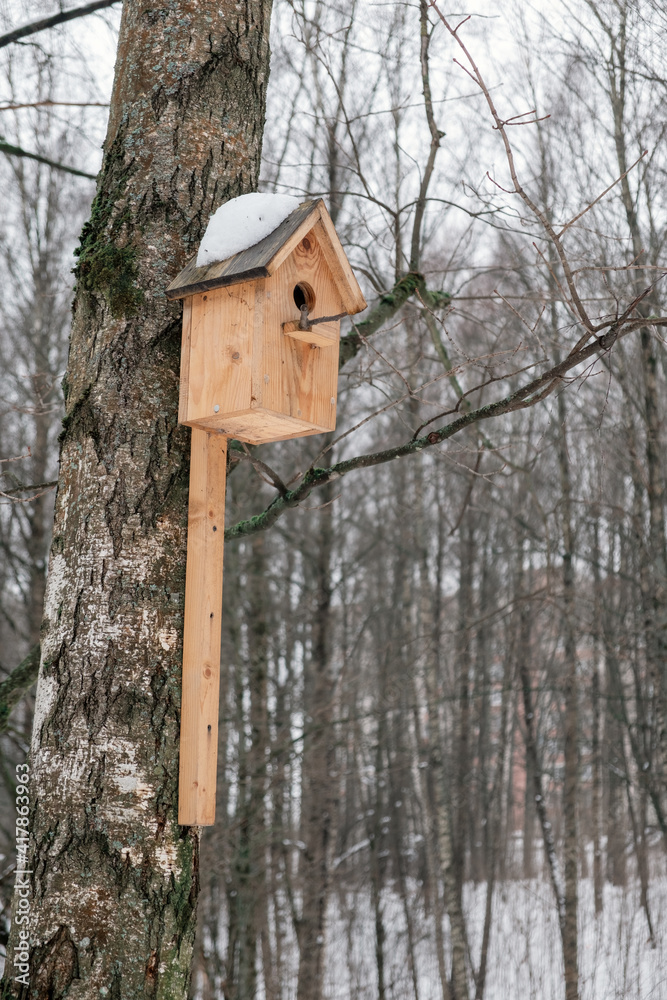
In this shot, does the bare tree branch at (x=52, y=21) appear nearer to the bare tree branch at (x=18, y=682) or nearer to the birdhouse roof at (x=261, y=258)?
the birdhouse roof at (x=261, y=258)

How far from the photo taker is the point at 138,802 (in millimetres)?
1755

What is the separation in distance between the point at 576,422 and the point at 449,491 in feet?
Result: 10.7

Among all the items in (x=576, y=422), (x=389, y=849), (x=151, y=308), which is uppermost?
(x=576, y=422)

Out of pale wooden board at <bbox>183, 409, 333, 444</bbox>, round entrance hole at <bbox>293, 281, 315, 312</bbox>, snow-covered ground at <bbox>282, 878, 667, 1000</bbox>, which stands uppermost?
round entrance hole at <bbox>293, 281, 315, 312</bbox>

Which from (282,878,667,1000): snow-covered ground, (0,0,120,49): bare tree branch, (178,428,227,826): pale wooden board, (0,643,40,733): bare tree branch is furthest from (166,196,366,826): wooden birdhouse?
(282,878,667,1000): snow-covered ground

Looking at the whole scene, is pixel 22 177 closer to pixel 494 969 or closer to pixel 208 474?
pixel 208 474

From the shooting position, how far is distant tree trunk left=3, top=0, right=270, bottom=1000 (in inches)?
66.9

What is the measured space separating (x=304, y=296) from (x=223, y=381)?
41 cm

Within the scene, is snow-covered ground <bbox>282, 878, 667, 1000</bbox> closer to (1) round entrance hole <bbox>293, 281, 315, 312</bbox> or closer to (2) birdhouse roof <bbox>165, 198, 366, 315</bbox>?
(1) round entrance hole <bbox>293, 281, 315, 312</bbox>

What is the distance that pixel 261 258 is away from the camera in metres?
1.96

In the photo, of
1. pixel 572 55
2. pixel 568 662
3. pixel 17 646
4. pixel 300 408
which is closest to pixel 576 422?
pixel 568 662

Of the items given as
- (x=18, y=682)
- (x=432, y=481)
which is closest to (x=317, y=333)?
(x=18, y=682)

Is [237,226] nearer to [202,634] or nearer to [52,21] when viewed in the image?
[202,634]

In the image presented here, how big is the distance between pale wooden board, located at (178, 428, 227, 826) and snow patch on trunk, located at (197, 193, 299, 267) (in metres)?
0.41
